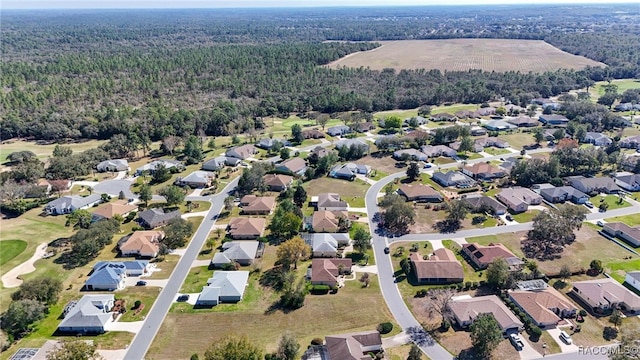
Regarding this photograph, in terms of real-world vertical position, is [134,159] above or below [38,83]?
below

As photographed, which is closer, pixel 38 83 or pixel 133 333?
pixel 133 333

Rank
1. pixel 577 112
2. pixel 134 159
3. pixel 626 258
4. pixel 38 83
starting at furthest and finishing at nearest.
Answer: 1. pixel 38 83
2. pixel 577 112
3. pixel 134 159
4. pixel 626 258

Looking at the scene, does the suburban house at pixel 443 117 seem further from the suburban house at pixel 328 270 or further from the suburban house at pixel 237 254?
the suburban house at pixel 237 254

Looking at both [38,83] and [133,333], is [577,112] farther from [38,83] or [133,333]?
[38,83]

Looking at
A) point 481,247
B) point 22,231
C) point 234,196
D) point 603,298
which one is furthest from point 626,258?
point 22,231

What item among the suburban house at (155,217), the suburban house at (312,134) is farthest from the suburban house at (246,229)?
the suburban house at (312,134)

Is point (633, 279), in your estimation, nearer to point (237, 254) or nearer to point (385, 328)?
point (385, 328)

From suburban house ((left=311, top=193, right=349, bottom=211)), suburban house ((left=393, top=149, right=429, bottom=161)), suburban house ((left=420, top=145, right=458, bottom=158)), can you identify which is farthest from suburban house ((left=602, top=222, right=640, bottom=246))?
suburban house ((left=311, top=193, right=349, bottom=211))

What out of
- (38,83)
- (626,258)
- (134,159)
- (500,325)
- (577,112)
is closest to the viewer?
(500,325)
